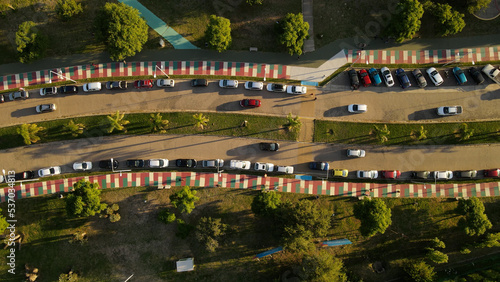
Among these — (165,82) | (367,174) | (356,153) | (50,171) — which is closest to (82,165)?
(50,171)

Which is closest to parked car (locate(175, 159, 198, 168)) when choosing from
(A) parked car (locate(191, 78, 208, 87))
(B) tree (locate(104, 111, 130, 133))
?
(B) tree (locate(104, 111, 130, 133))

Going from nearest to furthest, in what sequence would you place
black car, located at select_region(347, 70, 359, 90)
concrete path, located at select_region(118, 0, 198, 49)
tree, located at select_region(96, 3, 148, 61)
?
tree, located at select_region(96, 3, 148, 61) < black car, located at select_region(347, 70, 359, 90) < concrete path, located at select_region(118, 0, 198, 49)

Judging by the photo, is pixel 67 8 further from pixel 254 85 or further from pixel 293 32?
pixel 293 32

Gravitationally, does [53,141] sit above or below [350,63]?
below

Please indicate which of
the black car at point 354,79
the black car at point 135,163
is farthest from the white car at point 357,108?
the black car at point 135,163

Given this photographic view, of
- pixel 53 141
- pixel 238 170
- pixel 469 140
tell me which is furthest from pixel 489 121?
pixel 53 141

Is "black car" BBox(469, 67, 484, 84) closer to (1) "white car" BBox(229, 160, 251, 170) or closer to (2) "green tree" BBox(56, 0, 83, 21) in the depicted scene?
(1) "white car" BBox(229, 160, 251, 170)

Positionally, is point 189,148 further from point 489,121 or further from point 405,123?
point 489,121
